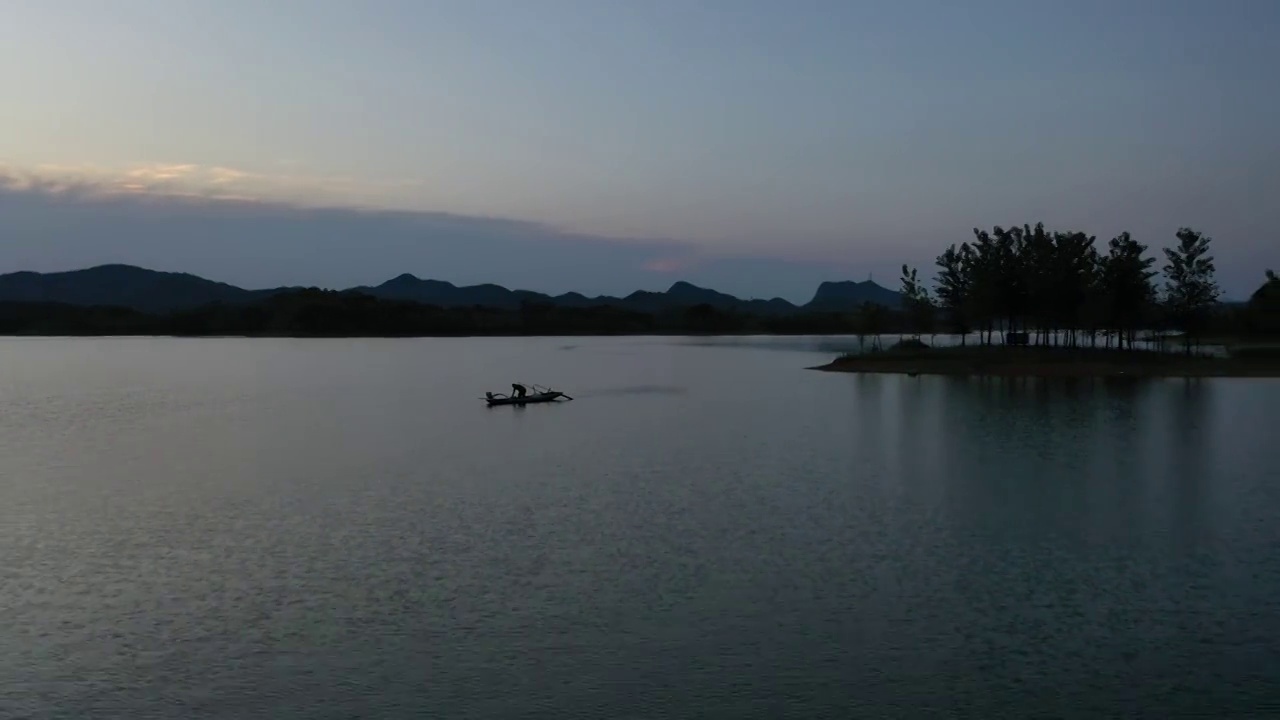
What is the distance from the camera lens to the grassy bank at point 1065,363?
68.1 meters

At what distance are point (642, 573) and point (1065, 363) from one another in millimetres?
61037

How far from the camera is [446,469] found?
29812 millimetres

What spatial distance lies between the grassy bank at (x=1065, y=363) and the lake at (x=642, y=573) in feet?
103

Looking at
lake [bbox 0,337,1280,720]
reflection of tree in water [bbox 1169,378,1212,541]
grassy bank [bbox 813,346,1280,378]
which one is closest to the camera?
lake [bbox 0,337,1280,720]

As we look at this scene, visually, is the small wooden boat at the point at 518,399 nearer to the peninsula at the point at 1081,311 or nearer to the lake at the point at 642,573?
the lake at the point at 642,573

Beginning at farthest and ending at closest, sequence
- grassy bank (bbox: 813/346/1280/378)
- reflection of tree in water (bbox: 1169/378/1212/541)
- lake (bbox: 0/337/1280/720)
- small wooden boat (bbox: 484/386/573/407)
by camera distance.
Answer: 1. grassy bank (bbox: 813/346/1280/378)
2. small wooden boat (bbox: 484/386/573/407)
3. reflection of tree in water (bbox: 1169/378/1212/541)
4. lake (bbox: 0/337/1280/720)

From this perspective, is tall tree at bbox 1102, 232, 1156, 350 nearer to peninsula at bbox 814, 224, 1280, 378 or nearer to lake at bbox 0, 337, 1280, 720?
peninsula at bbox 814, 224, 1280, 378

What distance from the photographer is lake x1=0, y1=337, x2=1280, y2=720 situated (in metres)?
12.1

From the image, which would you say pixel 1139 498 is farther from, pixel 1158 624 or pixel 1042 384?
pixel 1042 384

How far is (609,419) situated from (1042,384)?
32.6m

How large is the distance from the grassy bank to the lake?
103 feet

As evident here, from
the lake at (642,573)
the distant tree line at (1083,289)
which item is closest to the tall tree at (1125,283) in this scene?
the distant tree line at (1083,289)

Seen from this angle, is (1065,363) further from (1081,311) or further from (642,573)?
(642,573)

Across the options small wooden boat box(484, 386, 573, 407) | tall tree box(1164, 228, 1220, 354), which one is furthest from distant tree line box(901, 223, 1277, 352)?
small wooden boat box(484, 386, 573, 407)
